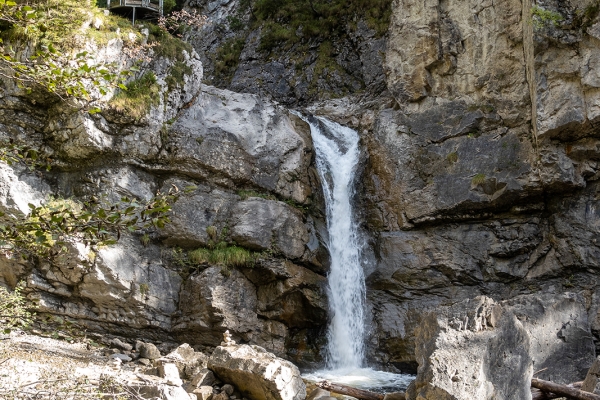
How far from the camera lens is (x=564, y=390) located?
5836mm

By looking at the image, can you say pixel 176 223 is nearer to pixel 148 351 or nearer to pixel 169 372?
pixel 148 351

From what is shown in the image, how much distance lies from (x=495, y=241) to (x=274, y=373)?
679 cm

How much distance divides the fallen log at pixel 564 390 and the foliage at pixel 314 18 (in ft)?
47.9

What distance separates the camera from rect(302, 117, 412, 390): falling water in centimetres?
1057

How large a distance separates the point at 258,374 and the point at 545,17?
934 centimetres

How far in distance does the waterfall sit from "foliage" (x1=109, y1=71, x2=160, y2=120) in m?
4.38

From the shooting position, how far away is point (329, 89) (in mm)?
17891

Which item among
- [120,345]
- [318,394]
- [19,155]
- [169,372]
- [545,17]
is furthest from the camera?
[545,17]

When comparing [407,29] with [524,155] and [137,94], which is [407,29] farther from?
[137,94]

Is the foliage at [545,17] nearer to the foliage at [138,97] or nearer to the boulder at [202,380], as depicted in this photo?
the foliage at [138,97]

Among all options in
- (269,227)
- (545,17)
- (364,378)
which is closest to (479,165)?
(545,17)

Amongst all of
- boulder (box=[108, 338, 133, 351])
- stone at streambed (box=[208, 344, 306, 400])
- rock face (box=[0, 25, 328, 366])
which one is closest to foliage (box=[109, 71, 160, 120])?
rock face (box=[0, 25, 328, 366])

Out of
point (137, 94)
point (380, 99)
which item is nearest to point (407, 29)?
point (380, 99)

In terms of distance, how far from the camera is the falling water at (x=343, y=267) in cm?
1057
